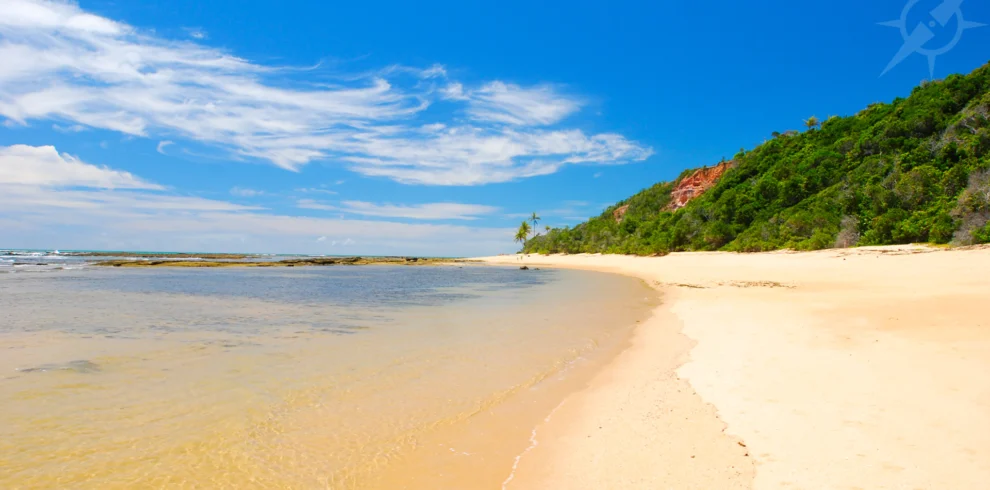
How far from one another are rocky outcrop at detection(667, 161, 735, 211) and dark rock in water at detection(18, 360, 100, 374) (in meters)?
74.8

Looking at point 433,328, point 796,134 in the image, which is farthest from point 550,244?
point 433,328

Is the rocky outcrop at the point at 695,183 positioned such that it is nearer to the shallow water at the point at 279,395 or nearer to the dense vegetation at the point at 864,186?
the dense vegetation at the point at 864,186

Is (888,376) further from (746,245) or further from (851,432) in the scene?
(746,245)

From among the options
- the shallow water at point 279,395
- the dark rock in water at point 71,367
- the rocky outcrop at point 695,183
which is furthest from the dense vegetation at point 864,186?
the dark rock in water at point 71,367

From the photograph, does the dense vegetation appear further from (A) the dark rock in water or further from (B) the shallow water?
(A) the dark rock in water

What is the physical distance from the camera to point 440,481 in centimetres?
397

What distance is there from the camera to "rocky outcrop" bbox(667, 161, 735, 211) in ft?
242

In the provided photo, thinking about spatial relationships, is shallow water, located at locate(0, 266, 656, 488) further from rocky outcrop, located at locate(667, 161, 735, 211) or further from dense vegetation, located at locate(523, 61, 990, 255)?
rocky outcrop, located at locate(667, 161, 735, 211)

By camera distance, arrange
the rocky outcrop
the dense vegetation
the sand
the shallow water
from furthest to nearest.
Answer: the rocky outcrop → the dense vegetation → the shallow water → the sand

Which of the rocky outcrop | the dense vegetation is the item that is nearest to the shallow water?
the dense vegetation

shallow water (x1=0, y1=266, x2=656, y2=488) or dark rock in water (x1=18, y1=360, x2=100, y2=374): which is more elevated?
dark rock in water (x1=18, y1=360, x2=100, y2=374)

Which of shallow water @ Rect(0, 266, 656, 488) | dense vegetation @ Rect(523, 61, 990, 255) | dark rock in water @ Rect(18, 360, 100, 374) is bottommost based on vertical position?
shallow water @ Rect(0, 266, 656, 488)

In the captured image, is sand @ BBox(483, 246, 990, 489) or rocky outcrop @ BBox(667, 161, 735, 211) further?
rocky outcrop @ BBox(667, 161, 735, 211)

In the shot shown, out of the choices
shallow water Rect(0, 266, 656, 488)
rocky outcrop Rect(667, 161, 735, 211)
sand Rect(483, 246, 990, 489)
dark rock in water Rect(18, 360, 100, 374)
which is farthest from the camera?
rocky outcrop Rect(667, 161, 735, 211)
